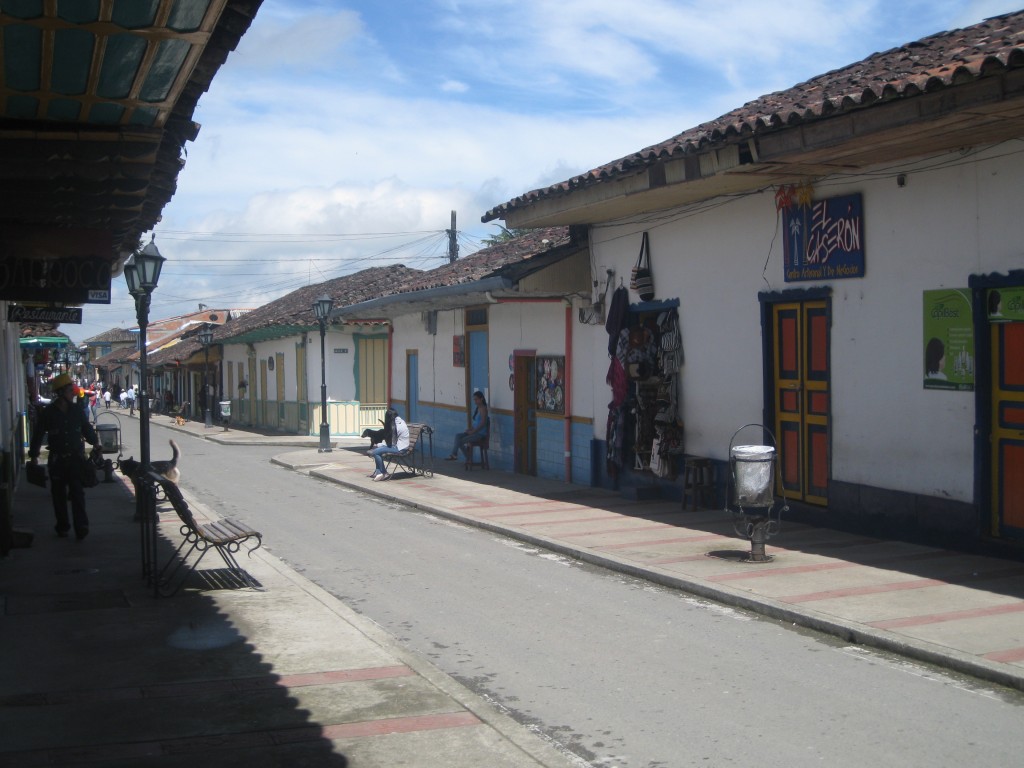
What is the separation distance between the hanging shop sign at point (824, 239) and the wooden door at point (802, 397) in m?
0.42

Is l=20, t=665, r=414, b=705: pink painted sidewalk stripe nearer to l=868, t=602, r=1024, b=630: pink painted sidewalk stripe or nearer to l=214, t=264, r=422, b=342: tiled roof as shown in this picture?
l=868, t=602, r=1024, b=630: pink painted sidewalk stripe

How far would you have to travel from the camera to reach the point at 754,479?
32.2 ft

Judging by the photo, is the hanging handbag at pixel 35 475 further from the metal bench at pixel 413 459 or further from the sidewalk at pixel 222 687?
the metal bench at pixel 413 459

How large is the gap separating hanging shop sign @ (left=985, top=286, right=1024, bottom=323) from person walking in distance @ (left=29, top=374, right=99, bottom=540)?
9.76 m

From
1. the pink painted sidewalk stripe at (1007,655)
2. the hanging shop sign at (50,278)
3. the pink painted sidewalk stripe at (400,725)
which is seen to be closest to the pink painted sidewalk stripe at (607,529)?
the pink painted sidewalk stripe at (1007,655)

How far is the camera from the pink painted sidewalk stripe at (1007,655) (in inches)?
254

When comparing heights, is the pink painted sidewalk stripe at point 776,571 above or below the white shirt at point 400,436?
below

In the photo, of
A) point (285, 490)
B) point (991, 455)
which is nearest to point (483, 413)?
point (285, 490)

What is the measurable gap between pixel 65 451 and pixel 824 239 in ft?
28.9

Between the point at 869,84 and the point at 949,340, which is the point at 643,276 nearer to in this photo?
the point at 949,340

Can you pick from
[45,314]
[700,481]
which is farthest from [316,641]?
[45,314]

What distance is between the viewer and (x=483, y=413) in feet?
64.3

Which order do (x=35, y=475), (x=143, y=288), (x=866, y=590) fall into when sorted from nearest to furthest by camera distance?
(x=866, y=590)
(x=143, y=288)
(x=35, y=475)

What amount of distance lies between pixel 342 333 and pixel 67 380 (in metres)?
18.9
